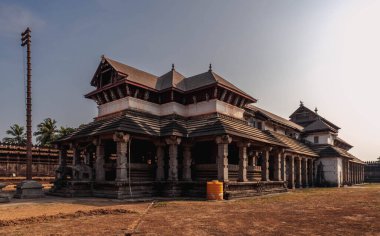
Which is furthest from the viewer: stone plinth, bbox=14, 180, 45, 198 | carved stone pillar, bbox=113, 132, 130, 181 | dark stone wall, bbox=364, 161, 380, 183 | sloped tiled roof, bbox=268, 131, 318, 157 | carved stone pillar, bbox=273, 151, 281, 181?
dark stone wall, bbox=364, 161, 380, 183

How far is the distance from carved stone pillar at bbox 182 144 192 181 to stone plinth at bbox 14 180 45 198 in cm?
917

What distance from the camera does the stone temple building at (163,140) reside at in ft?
62.8

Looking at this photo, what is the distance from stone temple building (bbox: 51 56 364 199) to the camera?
19141 millimetres

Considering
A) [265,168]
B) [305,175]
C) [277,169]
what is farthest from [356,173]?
[265,168]

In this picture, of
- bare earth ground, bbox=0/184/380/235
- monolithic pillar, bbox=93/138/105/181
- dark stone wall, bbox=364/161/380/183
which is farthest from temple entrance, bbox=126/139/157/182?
dark stone wall, bbox=364/161/380/183

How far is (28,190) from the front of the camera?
18797mm

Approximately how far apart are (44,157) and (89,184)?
71.3 feet

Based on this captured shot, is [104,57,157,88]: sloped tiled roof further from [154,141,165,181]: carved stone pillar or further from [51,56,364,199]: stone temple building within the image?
[154,141,165,181]: carved stone pillar

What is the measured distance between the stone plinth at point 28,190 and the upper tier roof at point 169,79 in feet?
29.7

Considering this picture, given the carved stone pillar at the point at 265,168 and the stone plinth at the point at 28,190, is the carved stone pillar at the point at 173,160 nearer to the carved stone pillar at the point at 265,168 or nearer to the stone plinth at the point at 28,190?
the carved stone pillar at the point at 265,168

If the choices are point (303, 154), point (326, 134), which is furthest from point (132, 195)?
point (326, 134)

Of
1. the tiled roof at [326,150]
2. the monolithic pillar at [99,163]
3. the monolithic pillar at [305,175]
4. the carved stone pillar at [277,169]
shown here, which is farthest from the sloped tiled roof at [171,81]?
the tiled roof at [326,150]

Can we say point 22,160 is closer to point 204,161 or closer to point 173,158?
point 204,161

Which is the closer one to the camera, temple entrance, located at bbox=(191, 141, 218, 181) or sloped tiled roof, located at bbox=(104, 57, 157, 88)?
temple entrance, located at bbox=(191, 141, 218, 181)
